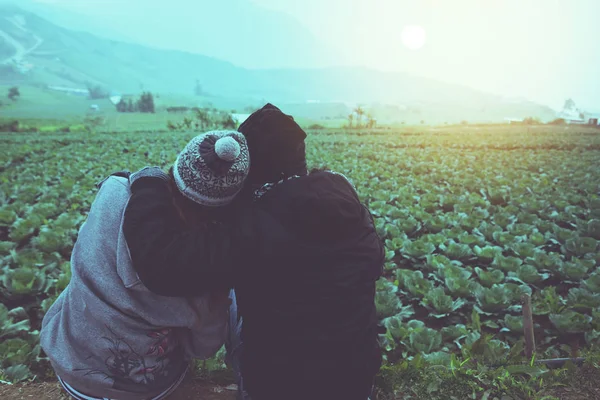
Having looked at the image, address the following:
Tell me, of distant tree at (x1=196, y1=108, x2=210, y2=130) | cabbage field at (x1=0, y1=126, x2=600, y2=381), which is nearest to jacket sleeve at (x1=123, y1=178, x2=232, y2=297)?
cabbage field at (x1=0, y1=126, x2=600, y2=381)

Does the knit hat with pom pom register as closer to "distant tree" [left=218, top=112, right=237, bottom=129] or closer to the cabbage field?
the cabbage field

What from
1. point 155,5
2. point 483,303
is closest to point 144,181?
point 483,303

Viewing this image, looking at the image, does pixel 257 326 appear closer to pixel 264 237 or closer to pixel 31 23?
pixel 264 237

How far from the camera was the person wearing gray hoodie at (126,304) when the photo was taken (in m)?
1.12

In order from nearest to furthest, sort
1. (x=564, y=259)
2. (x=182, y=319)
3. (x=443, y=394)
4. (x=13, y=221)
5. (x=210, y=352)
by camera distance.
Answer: (x=182, y=319) < (x=210, y=352) < (x=443, y=394) < (x=564, y=259) < (x=13, y=221)

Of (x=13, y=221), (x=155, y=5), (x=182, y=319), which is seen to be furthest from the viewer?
(x=155, y=5)

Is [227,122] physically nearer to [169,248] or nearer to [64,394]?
[64,394]

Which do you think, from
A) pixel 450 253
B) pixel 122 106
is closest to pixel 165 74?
pixel 122 106

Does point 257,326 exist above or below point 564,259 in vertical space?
above

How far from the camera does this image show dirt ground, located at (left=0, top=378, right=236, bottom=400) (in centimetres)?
176

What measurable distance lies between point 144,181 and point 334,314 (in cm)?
74

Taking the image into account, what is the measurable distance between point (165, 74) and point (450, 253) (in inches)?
3550

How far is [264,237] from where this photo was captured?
1.05 meters

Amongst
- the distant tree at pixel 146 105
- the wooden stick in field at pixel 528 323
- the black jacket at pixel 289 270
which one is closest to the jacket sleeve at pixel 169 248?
the black jacket at pixel 289 270
